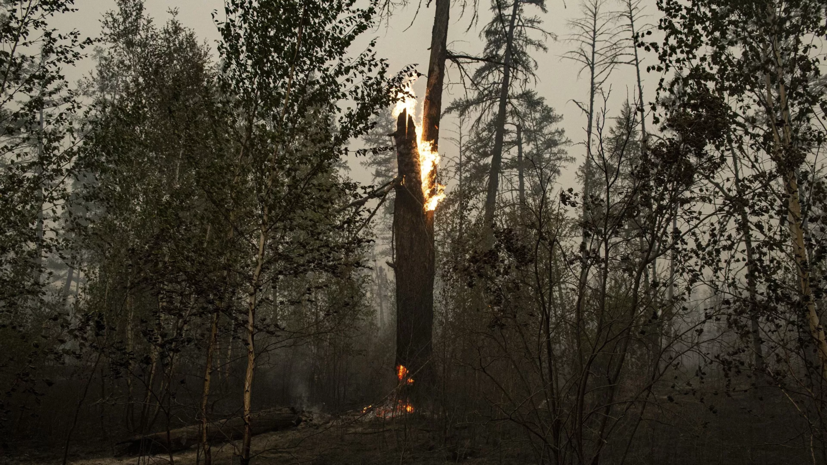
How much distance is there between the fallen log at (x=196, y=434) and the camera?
8645 mm

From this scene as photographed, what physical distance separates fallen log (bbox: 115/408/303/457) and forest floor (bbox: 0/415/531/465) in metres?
0.21

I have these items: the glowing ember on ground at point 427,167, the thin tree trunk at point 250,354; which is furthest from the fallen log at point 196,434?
the glowing ember on ground at point 427,167

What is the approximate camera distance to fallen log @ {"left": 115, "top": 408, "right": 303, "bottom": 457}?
864cm

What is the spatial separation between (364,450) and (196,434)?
11.8 feet

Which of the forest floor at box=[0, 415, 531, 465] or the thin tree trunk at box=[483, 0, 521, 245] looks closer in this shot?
the forest floor at box=[0, 415, 531, 465]

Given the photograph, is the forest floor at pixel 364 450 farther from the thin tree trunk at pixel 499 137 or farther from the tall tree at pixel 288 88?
the thin tree trunk at pixel 499 137

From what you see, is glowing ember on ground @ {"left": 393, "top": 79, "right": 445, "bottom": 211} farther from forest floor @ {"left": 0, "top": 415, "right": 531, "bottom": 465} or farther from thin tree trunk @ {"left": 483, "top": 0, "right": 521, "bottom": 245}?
thin tree trunk @ {"left": 483, "top": 0, "right": 521, "bottom": 245}

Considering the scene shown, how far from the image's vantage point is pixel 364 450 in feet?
27.8

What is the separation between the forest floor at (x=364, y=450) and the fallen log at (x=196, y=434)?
21cm

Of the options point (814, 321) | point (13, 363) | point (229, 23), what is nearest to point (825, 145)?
point (814, 321)

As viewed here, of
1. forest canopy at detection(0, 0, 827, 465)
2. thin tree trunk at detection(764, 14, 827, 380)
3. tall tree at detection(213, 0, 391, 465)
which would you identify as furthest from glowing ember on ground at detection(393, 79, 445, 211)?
thin tree trunk at detection(764, 14, 827, 380)

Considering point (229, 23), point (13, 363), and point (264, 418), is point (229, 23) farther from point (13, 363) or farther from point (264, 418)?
point (13, 363)

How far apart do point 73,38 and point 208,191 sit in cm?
374

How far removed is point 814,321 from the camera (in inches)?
243
